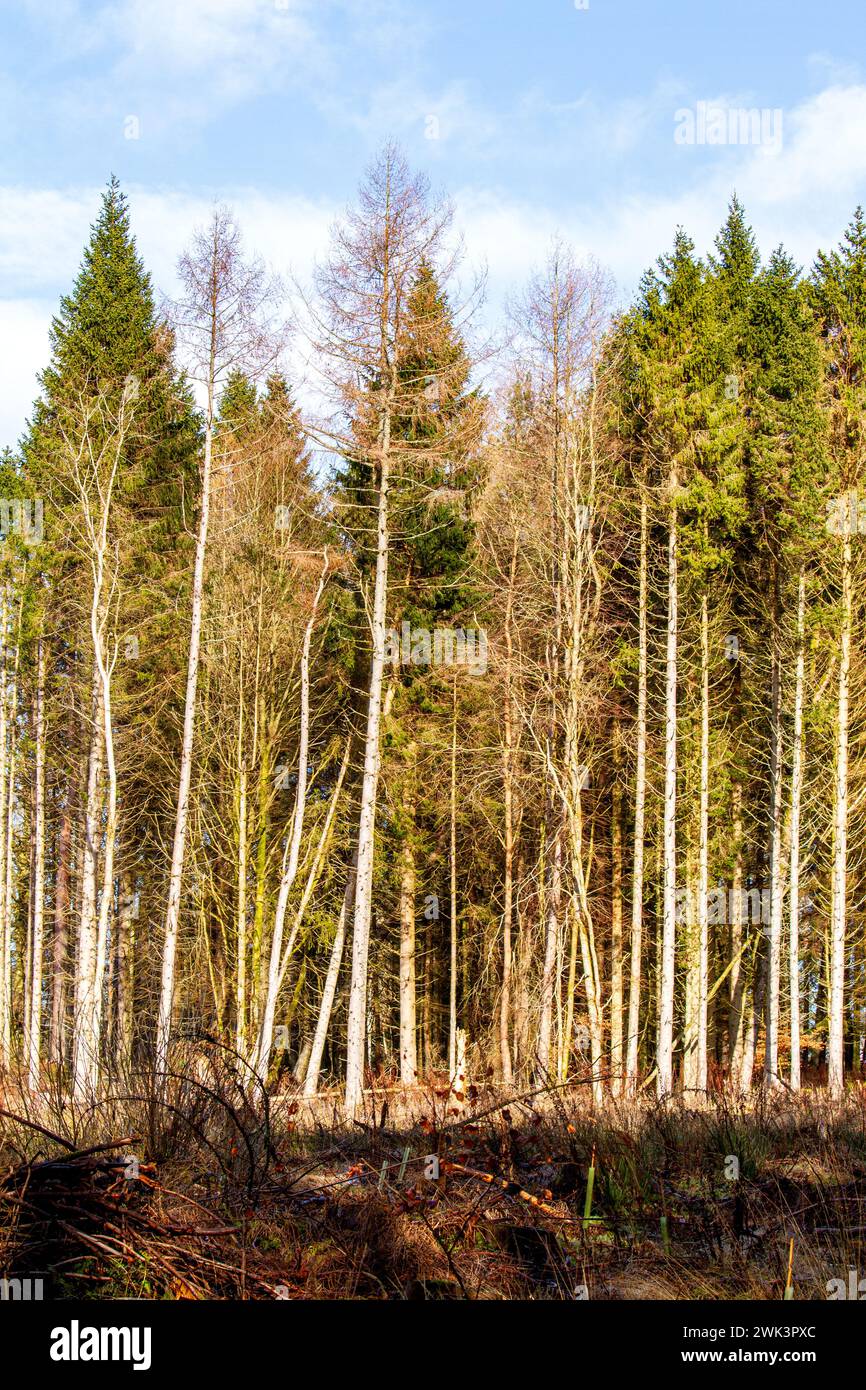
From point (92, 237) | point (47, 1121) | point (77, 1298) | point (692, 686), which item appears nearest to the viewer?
point (77, 1298)

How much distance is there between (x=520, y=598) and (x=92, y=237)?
46.2ft

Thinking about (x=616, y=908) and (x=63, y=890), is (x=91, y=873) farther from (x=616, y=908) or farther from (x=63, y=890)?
(x=616, y=908)

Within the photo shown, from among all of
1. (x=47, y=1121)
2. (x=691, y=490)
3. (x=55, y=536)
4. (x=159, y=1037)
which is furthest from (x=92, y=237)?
(x=47, y=1121)

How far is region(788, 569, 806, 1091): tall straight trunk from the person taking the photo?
19.5m

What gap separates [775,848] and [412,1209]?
630 inches

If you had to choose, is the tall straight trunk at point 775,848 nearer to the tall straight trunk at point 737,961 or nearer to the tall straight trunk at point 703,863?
the tall straight trunk at point 737,961

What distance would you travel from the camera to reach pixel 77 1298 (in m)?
4.64

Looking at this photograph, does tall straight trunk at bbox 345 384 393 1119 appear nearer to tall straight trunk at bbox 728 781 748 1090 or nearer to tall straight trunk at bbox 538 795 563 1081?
tall straight trunk at bbox 538 795 563 1081

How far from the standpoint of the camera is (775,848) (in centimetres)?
2022

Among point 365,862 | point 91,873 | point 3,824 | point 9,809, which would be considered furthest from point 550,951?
point 3,824

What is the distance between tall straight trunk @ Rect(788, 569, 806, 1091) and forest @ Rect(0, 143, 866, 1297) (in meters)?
0.08

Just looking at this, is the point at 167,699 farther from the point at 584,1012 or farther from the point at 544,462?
the point at 584,1012

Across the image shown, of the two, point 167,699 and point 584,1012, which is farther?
point 584,1012

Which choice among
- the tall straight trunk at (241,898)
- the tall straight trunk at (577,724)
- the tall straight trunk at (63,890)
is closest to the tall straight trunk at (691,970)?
the tall straight trunk at (577,724)
